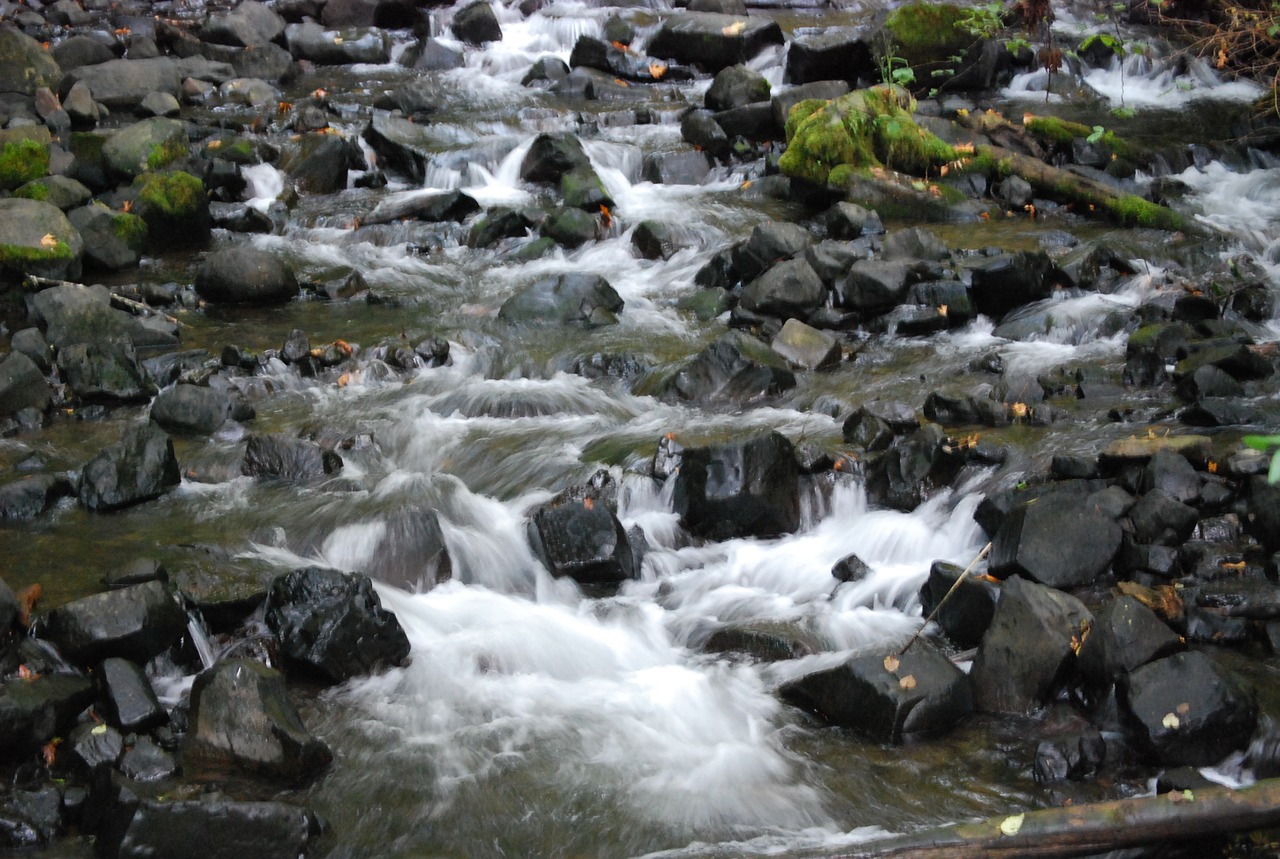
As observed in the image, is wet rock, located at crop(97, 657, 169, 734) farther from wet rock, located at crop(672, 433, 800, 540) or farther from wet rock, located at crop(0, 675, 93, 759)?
wet rock, located at crop(672, 433, 800, 540)

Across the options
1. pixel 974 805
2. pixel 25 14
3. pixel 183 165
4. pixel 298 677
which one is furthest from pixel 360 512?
pixel 25 14

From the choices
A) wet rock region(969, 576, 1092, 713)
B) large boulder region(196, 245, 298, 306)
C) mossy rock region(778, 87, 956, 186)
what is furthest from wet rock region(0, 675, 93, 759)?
mossy rock region(778, 87, 956, 186)

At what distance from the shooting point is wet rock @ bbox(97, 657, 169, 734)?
4695 millimetres

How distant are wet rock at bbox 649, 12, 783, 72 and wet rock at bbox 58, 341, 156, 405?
36.5ft

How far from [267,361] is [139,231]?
300 cm

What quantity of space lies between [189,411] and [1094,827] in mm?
A: 6266

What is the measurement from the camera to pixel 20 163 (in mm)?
10734

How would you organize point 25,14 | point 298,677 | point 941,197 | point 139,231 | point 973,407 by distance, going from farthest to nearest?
1. point 25,14
2. point 941,197
3. point 139,231
4. point 973,407
5. point 298,677

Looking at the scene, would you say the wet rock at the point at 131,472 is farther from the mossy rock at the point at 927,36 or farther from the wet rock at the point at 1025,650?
the mossy rock at the point at 927,36

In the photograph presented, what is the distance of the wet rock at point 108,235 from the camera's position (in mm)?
10078

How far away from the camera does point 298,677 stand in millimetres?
5285

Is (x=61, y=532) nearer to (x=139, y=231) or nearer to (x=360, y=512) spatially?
(x=360, y=512)

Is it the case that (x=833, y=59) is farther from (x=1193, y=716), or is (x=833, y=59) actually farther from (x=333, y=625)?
(x=1193, y=716)

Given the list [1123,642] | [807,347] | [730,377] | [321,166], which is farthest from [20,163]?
[1123,642]
